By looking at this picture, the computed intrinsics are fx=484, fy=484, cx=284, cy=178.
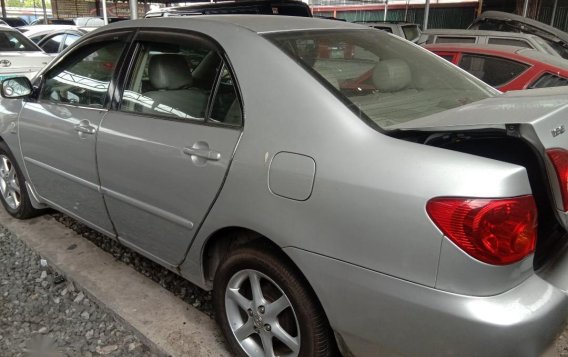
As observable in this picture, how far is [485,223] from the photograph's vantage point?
147 cm

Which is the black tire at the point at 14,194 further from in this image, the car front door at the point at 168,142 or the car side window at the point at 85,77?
the car front door at the point at 168,142

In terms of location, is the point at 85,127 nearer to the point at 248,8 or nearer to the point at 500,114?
the point at 500,114

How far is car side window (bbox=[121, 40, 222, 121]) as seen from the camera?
2350 mm

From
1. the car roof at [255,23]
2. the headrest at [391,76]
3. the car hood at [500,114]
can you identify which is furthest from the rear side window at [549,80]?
the car hood at [500,114]

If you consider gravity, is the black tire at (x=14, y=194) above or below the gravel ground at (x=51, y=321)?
above

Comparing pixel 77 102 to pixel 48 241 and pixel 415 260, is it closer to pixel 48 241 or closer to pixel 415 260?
pixel 48 241

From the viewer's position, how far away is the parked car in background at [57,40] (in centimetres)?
1002

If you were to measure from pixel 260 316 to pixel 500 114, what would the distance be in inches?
49.8

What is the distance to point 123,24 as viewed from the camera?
2834mm

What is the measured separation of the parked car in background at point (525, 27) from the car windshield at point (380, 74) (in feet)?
23.4

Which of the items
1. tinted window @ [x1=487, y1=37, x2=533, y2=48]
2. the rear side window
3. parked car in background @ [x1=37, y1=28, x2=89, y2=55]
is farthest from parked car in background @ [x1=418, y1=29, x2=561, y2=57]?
parked car in background @ [x1=37, y1=28, x2=89, y2=55]

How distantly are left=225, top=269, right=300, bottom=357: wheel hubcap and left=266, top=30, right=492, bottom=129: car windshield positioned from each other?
2.76 ft

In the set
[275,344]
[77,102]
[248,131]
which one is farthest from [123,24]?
[275,344]

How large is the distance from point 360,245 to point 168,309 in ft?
4.96
